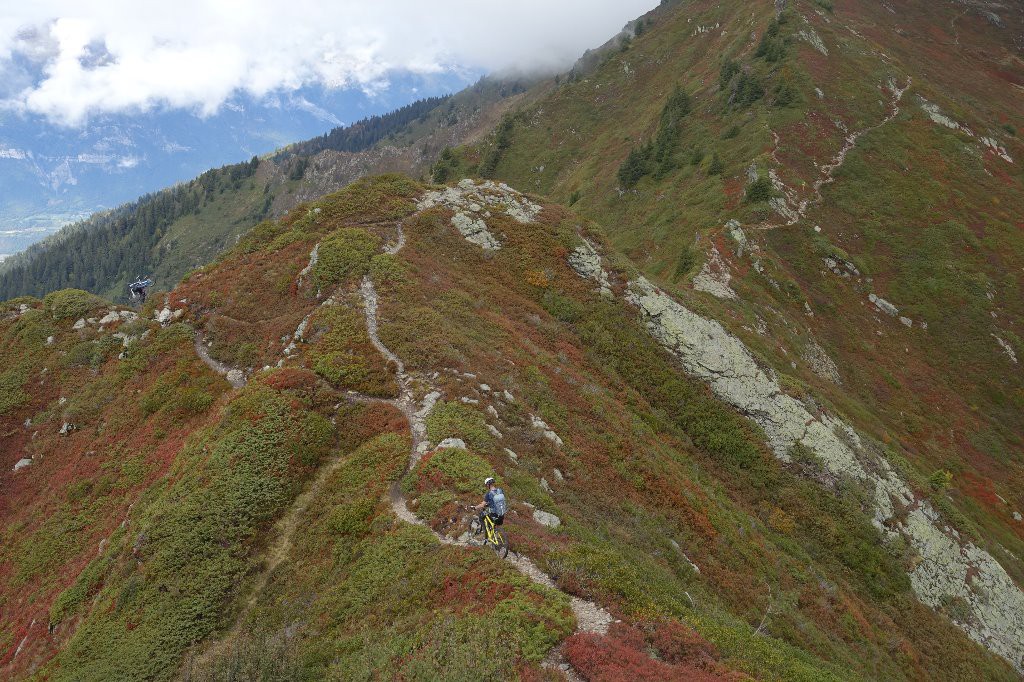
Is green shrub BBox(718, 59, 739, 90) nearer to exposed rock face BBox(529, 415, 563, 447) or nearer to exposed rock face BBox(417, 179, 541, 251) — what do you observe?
exposed rock face BBox(417, 179, 541, 251)

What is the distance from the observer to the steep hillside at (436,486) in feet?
49.6

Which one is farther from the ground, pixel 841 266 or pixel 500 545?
pixel 500 545

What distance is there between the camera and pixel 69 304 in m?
38.2

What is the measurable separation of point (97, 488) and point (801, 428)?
45.1 m

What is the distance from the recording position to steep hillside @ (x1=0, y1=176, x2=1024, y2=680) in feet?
49.6

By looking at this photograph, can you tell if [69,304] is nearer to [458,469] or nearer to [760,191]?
[458,469]

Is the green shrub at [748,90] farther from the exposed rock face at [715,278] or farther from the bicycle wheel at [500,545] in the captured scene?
the bicycle wheel at [500,545]

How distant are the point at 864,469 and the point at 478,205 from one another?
39683mm

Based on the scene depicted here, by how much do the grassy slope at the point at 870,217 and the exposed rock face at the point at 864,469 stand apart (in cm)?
417

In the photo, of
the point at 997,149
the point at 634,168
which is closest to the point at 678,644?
the point at 634,168

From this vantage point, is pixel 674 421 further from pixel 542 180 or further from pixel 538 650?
pixel 542 180

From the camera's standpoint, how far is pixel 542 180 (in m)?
132

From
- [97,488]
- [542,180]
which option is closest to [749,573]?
[97,488]

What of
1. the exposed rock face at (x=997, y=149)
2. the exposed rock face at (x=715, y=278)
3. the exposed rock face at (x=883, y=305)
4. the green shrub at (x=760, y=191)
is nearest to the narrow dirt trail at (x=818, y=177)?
the green shrub at (x=760, y=191)
